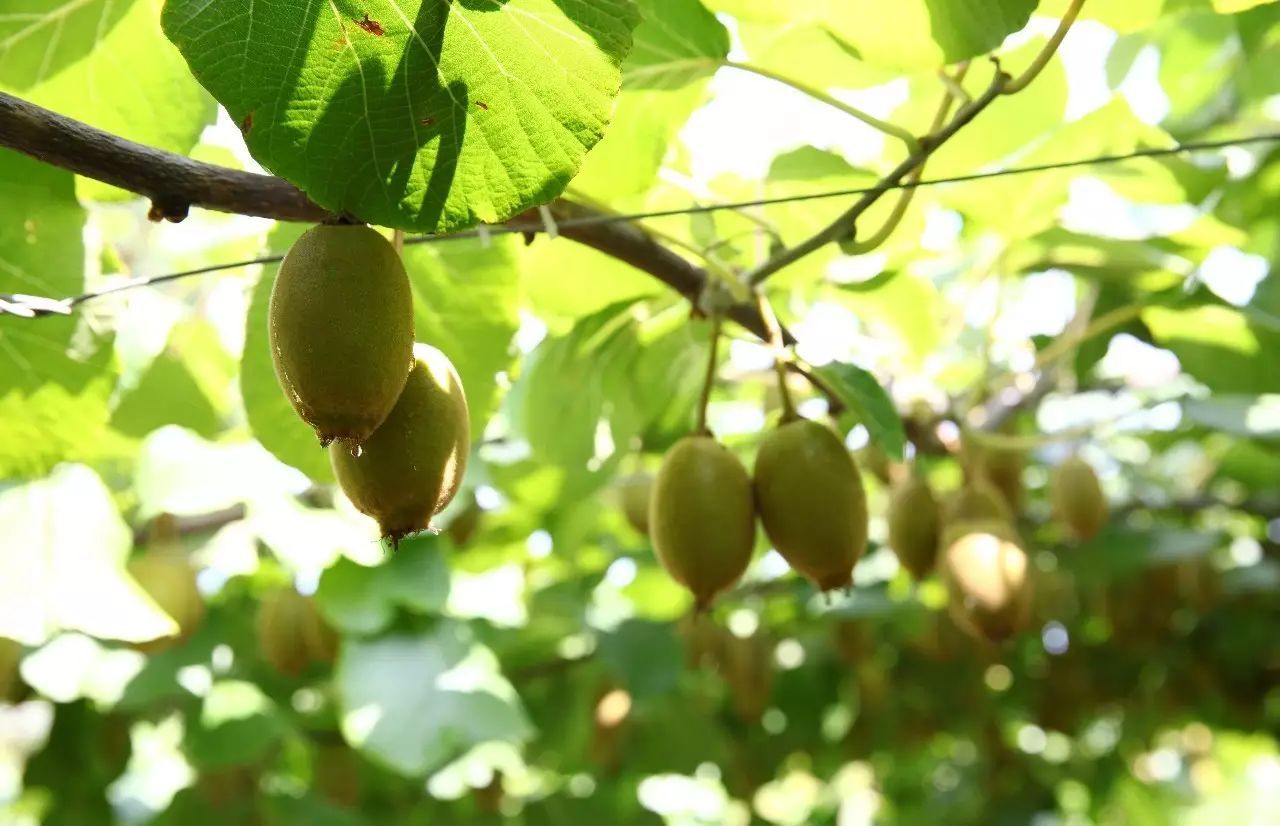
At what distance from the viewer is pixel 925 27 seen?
33.1 inches

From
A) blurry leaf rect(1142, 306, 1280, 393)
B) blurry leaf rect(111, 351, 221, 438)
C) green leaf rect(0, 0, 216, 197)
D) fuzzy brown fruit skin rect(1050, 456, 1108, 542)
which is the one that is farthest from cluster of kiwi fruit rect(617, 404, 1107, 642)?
fuzzy brown fruit skin rect(1050, 456, 1108, 542)

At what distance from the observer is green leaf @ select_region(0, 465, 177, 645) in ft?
3.74

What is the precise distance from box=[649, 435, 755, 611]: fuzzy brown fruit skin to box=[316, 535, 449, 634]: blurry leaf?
76 centimetres

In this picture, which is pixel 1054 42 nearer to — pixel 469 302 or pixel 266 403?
pixel 469 302

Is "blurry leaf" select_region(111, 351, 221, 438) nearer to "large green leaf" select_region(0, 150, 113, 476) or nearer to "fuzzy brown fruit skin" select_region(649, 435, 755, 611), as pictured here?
"large green leaf" select_region(0, 150, 113, 476)

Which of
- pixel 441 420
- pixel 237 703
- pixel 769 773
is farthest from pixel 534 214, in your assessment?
pixel 769 773

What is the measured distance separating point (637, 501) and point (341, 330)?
45.4 inches

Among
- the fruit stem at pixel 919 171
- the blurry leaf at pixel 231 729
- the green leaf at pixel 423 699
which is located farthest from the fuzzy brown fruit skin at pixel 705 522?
the blurry leaf at pixel 231 729

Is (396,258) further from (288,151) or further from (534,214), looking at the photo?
(534,214)

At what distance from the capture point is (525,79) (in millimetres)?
613

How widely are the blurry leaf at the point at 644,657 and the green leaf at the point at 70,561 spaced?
1041 millimetres

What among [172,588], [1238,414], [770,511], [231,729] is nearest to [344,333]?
[770,511]

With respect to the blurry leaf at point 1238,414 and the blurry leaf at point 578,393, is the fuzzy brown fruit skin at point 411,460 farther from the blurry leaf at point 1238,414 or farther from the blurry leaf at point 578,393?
the blurry leaf at point 1238,414

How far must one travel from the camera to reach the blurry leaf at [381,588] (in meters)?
1.59
